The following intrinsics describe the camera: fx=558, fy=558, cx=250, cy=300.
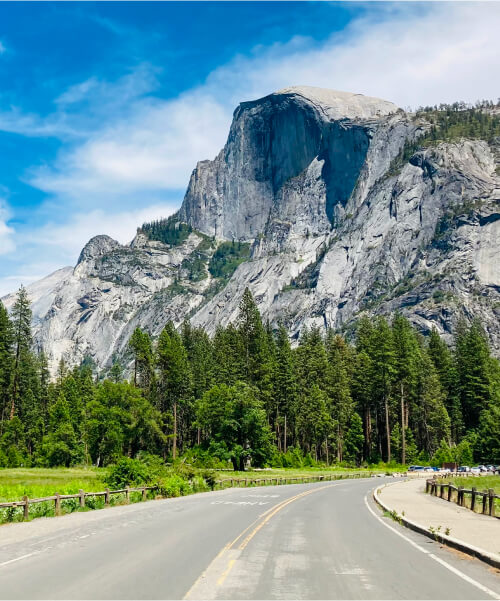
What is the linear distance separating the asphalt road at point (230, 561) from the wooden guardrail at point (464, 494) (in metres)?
5.29

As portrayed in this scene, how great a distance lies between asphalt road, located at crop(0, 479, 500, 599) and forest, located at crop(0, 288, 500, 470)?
4449 centimetres

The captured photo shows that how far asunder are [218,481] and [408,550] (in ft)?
104

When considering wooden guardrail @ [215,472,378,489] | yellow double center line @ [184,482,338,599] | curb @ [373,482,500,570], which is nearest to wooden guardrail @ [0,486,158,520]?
yellow double center line @ [184,482,338,599]

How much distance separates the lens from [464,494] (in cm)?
3134

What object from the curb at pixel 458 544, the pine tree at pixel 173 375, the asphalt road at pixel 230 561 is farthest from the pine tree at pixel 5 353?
the curb at pixel 458 544

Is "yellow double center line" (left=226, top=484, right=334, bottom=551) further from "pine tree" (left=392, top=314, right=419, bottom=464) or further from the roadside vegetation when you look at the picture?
"pine tree" (left=392, top=314, right=419, bottom=464)

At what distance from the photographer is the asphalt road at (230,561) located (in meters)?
9.08

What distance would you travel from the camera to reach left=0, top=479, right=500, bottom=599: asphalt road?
9.08 m

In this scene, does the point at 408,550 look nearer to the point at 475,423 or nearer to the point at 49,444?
the point at 49,444

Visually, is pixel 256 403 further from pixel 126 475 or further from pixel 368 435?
pixel 126 475

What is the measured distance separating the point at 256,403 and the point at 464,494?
112 ft

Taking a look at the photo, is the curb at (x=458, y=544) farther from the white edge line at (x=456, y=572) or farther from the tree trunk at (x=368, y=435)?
the tree trunk at (x=368, y=435)

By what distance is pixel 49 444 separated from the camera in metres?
65.6

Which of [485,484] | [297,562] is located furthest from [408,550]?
[485,484]
